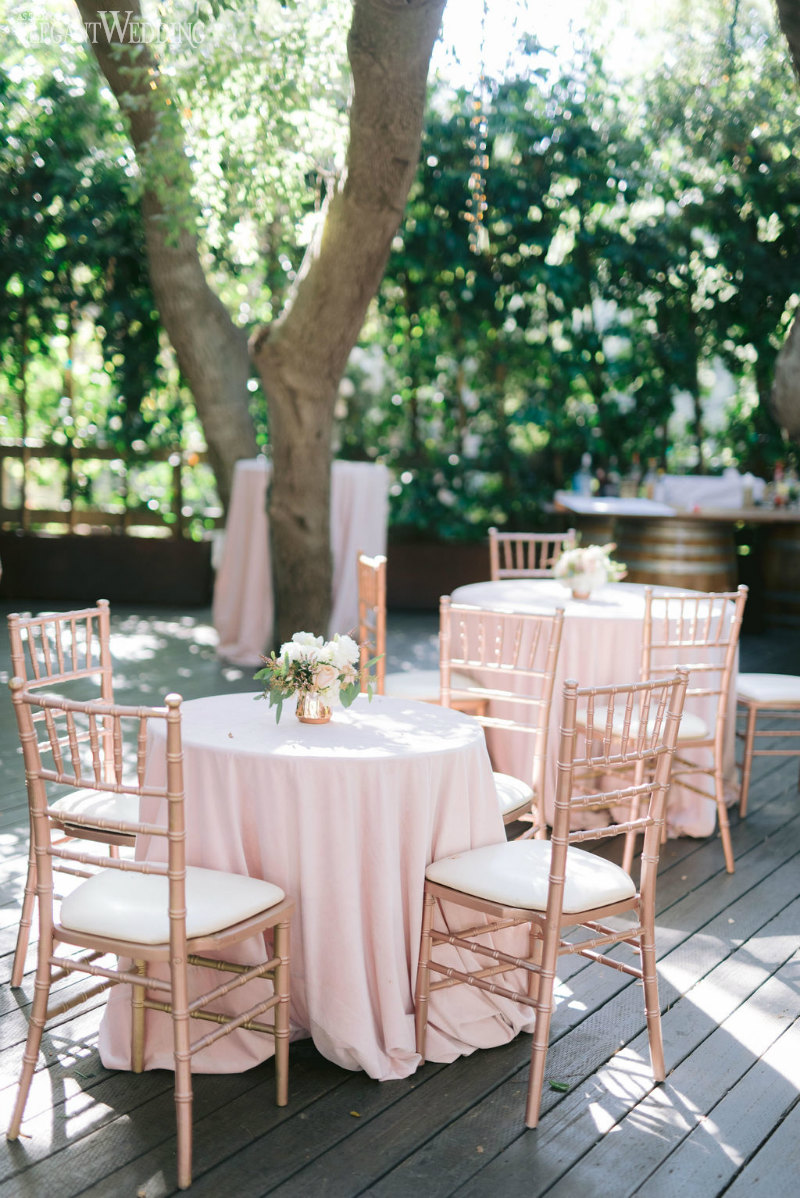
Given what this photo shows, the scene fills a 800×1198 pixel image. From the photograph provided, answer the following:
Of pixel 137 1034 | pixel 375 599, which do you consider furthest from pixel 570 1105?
pixel 375 599

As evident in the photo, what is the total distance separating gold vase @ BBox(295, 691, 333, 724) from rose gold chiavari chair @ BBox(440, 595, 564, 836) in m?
0.62

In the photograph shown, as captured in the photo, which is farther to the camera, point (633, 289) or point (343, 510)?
point (633, 289)

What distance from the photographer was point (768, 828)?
15.4 feet

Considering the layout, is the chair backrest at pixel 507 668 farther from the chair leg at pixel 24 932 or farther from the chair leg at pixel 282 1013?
the chair leg at pixel 24 932

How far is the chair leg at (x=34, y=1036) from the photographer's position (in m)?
2.44

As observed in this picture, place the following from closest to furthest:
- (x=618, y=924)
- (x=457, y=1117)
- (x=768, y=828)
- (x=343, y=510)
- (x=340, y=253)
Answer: (x=457, y=1117) → (x=618, y=924) → (x=768, y=828) → (x=340, y=253) → (x=343, y=510)

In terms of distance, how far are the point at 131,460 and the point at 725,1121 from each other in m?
8.07

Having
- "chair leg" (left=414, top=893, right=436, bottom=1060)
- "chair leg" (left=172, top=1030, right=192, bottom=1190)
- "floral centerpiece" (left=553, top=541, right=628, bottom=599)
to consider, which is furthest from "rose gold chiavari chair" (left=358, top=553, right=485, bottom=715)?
"chair leg" (left=172, top=1030, right=192, bottom=1190)

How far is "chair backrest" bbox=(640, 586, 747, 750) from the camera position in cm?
427

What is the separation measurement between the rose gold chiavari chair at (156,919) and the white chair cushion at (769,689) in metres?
2.78

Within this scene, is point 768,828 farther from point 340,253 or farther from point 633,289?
point 633,289

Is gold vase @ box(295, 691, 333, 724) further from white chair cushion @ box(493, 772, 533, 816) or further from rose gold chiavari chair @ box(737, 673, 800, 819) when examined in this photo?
rose gold chiavari chair @ box(737, 673, 800, 819)

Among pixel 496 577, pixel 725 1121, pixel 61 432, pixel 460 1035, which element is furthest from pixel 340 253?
pixel 61 432

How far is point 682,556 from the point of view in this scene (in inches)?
297
